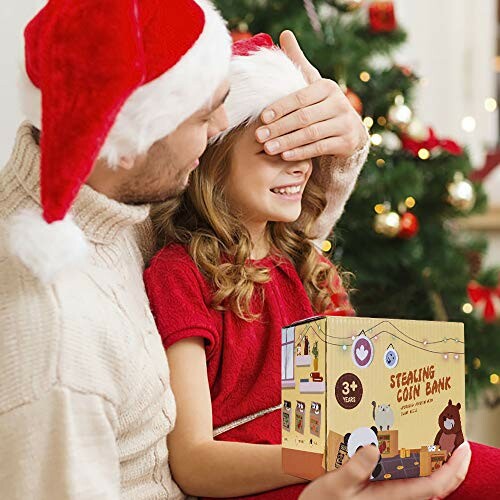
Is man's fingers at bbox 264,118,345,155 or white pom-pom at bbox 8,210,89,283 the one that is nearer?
white pom-pom at bbox 8,210,89,283

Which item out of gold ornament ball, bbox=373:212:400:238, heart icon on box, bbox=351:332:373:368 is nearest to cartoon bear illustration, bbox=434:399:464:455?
heart icon on box, bbox=351:332:373:368

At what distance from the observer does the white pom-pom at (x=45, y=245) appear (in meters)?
0.98

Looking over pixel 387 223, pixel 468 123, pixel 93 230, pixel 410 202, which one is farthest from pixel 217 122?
pixel 468 123

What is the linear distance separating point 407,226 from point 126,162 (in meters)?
1.28

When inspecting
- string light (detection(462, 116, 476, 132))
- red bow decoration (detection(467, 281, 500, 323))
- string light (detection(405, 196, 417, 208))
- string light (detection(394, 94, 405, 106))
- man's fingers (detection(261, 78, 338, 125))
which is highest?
man's fingers (detection(261, 78, 338, 125))

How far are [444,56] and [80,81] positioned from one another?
97.1 inches

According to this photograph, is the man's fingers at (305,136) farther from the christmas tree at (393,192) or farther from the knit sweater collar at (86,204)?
the christmas tree at (393,192)

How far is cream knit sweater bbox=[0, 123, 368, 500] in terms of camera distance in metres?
0.97

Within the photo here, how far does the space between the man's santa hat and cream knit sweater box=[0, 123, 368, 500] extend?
0.17 ft

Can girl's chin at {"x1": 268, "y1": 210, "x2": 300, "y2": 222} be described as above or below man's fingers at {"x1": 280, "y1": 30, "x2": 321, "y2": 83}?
below

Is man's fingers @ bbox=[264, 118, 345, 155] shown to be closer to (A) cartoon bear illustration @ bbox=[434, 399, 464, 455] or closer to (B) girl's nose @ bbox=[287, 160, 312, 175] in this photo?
(B) girl's nose @ bbox=[287, 160, 312, 175]

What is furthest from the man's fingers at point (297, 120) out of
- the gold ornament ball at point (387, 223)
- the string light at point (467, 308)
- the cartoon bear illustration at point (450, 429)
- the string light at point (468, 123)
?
the string light at point (468, 123)

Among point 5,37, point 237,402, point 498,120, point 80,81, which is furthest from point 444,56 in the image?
point 80,81

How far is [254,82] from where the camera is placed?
1.31 metres
